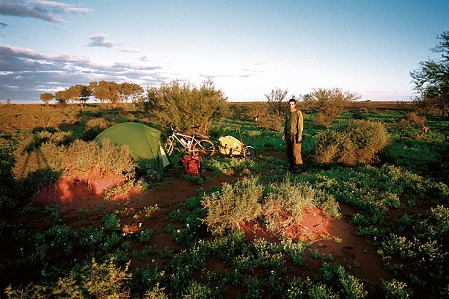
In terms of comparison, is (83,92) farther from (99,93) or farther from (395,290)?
(395,290)

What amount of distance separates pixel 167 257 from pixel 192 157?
5.39 metres

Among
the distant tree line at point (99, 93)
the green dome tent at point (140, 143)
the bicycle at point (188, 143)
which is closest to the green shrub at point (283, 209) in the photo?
the green dome tent at point (140, 143)

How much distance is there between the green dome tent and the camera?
9784 mm

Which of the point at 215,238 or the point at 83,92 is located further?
the point at 83,92

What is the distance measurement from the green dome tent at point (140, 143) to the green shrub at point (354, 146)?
662 cm

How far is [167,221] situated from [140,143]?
4.70 metres

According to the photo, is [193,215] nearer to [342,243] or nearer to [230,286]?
[230,286]

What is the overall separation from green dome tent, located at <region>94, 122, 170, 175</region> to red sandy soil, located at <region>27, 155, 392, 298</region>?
0.92 meters

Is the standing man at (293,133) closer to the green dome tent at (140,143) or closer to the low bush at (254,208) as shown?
the low bush at (254,208)

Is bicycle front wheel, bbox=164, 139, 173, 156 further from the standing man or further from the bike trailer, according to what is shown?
the standing man

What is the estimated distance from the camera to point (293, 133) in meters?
9.71

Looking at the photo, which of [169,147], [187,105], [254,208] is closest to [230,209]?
[254,208]

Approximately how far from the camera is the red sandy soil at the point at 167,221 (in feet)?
14.7

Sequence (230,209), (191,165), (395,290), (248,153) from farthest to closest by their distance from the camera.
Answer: (248,153)
(191,165)
(230,209)
(395,290)
